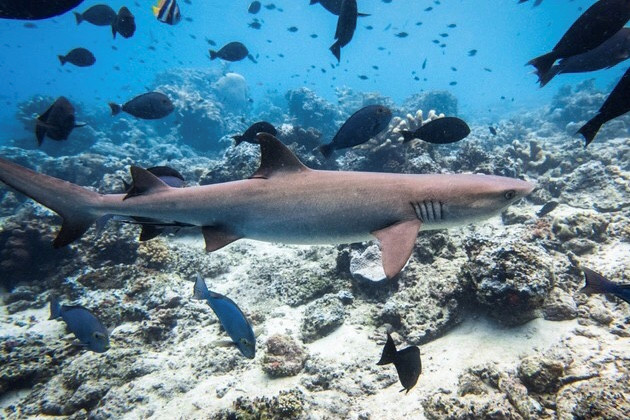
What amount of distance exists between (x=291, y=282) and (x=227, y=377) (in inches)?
83.0

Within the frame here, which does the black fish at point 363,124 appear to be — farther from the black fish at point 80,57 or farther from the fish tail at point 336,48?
the black fish at point 80,57

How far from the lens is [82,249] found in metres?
7.57

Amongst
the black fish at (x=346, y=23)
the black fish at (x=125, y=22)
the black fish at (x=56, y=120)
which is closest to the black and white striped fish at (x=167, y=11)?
the black fish at (x=125, y=22)

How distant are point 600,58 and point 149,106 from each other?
7592 mm

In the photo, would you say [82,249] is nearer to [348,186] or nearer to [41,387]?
[41,387]

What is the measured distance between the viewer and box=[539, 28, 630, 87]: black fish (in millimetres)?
3502

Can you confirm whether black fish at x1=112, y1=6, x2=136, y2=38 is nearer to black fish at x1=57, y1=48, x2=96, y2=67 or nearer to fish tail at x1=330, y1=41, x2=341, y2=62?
black fish at x1=57, y1=48, x2=96, y2=67

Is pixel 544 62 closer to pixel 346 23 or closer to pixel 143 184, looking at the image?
pixel 346 23

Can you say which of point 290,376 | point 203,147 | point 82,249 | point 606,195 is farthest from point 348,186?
point 203,147

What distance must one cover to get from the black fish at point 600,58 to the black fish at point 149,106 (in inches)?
265

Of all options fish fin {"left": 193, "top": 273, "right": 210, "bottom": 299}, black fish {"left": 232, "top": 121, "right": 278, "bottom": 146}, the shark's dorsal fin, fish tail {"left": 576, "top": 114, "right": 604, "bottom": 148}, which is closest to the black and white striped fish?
black fish {"left": 232, "top": 121, "right": 278, "bottom": 146}

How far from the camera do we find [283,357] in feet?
13.9

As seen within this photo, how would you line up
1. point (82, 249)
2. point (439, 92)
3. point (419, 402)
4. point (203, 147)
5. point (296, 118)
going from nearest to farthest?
1. point (419, 402)
2. point (82, 249)
3. point (296, 118)
4. point (203, 147)
5. point (439, 92)

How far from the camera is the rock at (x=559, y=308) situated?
389 cm
